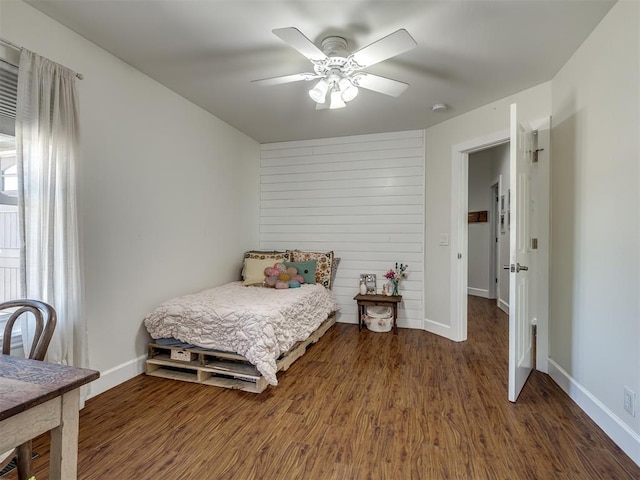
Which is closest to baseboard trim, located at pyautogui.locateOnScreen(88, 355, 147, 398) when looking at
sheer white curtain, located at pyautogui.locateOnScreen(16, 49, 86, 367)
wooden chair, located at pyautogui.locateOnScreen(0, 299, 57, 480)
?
sheer white curtain, located at pyautogui.locateOnScreen(16, 49, 86, 367)

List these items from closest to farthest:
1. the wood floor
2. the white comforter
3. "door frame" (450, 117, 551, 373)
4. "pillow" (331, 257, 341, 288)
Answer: the wood floor, the white comforter, "door frame" (450, 117, 551, 373), "pillow" (331, 257, 341, 288)

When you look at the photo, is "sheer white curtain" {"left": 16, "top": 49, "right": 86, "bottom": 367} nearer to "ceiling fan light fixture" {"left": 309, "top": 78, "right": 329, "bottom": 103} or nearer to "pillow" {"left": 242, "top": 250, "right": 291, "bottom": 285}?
"ceiling fan light fixture" {"left": 309, "top": 78, "right": 329, "bottom": 103}

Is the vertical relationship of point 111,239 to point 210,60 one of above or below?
below

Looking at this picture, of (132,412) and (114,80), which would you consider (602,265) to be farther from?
(114,80)

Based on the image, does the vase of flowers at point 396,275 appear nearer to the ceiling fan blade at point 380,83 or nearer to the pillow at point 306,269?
the pillow at point 306,269

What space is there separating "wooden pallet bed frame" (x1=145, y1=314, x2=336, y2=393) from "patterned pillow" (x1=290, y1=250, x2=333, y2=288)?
54.3 inches

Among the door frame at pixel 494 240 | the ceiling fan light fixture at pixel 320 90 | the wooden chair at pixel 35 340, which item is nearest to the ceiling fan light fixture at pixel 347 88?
the ceiling fan light fixture at pixel 320 90

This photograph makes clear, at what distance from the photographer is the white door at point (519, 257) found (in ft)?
7.33

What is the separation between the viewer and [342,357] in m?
3.14

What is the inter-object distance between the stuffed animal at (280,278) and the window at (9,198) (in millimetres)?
2121

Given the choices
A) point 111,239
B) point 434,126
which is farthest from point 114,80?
point 434,126

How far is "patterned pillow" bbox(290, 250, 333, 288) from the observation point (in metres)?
4.13

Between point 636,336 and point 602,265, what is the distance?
18.0 inches

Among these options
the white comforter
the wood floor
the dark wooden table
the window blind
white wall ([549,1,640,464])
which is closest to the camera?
the dark wooden table
